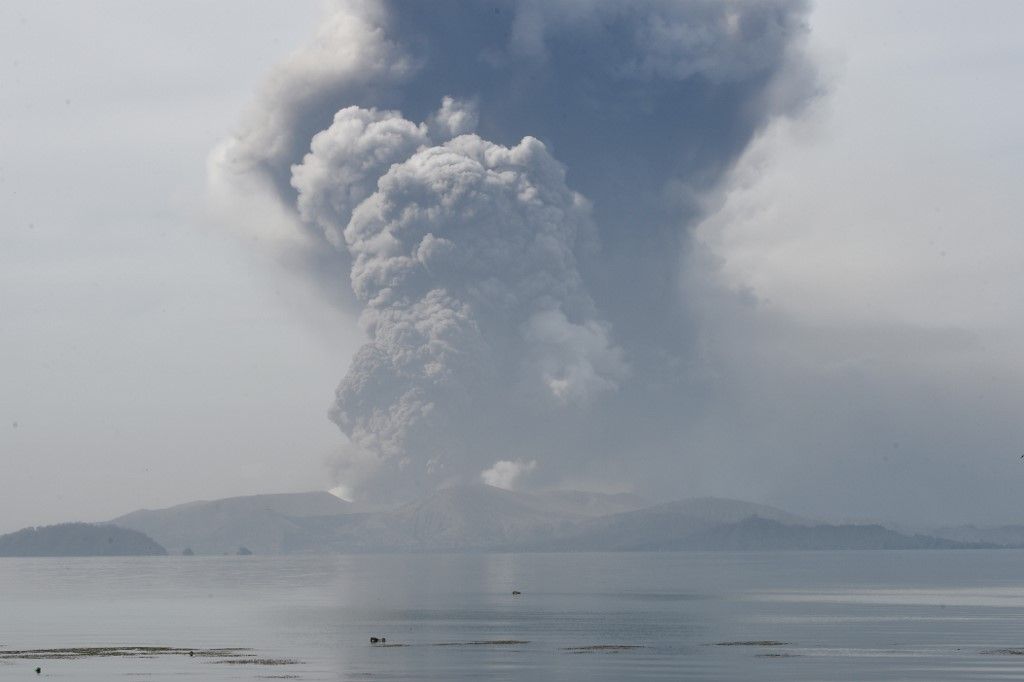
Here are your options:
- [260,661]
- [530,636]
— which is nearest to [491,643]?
[530,636]

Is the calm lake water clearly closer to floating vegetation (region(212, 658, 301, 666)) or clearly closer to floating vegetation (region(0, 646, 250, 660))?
floating vegetation (region(212, 658, 301, 666))

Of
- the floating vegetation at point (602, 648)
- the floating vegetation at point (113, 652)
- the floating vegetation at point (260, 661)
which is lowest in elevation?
the floating vegetation at point (260, 661)

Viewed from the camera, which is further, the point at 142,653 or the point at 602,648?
the point at 602,648

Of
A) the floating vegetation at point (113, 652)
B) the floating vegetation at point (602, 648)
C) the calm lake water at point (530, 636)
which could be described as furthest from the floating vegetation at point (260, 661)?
the floating vegetation at point (602, 648)

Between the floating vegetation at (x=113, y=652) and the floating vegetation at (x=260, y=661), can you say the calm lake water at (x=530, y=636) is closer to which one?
the floating vegetation at (x=260, y=661)

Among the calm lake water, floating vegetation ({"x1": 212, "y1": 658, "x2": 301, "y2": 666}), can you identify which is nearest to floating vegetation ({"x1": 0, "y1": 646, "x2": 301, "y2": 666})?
floating vegetation ({"x1": 212, "y1": 658, "x2": 301, "y2": 666})

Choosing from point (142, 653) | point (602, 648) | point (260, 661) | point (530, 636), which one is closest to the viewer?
point (260, 661)

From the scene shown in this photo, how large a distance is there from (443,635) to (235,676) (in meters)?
32.7

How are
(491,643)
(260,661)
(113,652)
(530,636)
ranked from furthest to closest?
(530,636)
(491,643)
(113,652)
(260,661)

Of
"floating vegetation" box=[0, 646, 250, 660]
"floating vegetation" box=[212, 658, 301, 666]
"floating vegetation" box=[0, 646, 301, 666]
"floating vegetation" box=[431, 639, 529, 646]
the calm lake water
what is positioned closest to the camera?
the calm lake water

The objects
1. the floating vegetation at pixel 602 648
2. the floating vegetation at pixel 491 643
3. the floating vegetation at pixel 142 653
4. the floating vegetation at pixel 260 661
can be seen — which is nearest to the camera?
the floating vegetation at pixel 260 661

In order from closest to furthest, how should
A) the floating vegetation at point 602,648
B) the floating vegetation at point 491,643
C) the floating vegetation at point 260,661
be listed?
1. the floating vegetation at point 260,661
2. the floating vegetation at point 602,648
3. the floating vegetation at point 491,643

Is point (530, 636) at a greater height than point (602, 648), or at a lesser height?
greater

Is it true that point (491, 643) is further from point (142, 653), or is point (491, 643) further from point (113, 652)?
point (113, 652)
